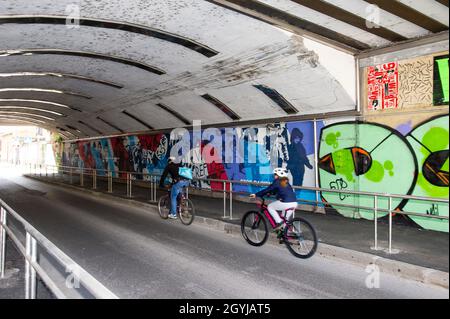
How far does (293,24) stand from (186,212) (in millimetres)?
5221

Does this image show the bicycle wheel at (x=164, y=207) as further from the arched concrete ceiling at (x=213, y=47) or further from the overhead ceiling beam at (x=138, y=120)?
the overhead ceiling beam at (x=138, y=120)

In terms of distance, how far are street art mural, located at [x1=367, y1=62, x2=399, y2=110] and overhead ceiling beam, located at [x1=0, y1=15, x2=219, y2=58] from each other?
13.2ft

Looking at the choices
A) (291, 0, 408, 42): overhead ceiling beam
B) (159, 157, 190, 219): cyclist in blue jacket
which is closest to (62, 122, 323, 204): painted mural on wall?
(159, 157, 190, 219): cyclist in blue jacket

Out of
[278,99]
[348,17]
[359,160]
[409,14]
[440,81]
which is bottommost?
[359,160]

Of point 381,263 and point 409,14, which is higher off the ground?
point 409,14

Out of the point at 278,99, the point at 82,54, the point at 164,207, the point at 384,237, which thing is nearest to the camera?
the point at 384,237

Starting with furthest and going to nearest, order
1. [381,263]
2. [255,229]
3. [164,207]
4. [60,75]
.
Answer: [60,75] < [164,207] < [255,229] < [381,263]

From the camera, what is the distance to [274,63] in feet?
30.2

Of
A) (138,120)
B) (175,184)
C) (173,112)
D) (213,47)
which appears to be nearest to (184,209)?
(175,184)

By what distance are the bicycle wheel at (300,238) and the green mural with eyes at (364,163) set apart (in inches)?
60.4

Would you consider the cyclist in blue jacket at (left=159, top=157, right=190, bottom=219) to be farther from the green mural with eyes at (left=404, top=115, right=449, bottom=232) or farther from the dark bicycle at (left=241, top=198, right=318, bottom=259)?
the green mural with eyes at (left=404, top=115, right=449, bottom=232)

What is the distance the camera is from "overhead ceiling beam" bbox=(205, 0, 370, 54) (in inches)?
285

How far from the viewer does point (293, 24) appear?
25.4ft

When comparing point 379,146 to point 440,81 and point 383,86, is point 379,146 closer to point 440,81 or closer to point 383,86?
point 383,86
